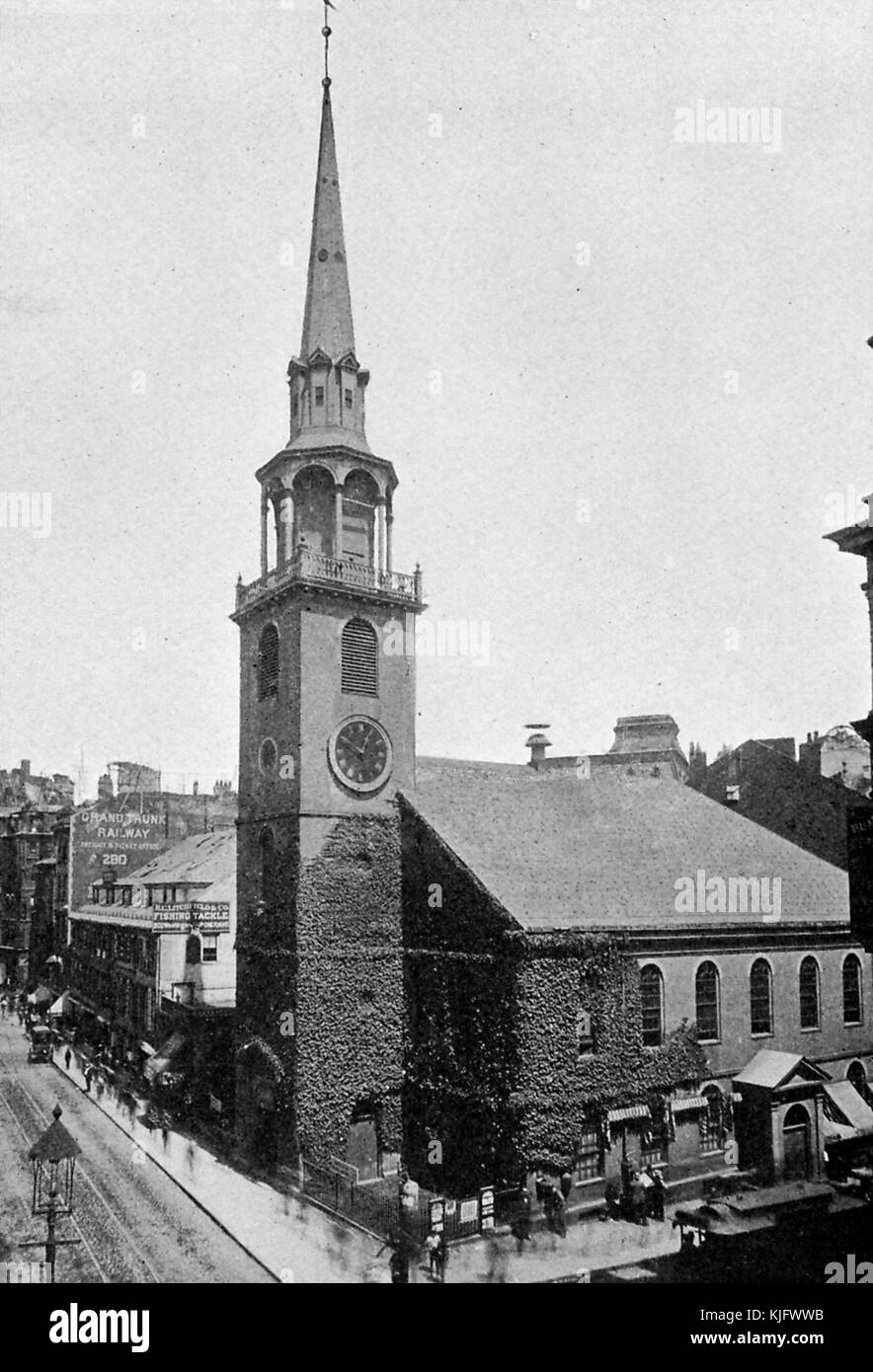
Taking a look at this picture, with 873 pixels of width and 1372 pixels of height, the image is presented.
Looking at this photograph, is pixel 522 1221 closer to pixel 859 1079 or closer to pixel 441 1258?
pixel 441 1258

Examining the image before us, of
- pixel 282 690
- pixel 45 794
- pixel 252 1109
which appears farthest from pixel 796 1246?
pixel 45 794

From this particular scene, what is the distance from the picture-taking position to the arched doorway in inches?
1194

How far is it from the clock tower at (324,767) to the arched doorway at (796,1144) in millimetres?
11136

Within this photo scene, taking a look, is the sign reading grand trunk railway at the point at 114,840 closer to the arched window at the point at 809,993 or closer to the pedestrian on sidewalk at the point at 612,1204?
the arched window at the point at 809,993

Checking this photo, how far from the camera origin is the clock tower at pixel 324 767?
102ft

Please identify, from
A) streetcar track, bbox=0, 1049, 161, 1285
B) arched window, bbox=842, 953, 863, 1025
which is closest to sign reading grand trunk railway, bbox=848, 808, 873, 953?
arched window, bbox=842, 953, 863, 1025

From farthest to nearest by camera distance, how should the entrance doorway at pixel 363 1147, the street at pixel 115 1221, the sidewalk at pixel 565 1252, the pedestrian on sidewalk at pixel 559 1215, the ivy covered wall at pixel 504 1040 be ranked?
the entrance doorway at pixel 363 1147 → the ivy covered wall at pixel 504 1040 → the pedestrian on sidewalk at pixel 559 1215 → the sidewalk at pixel 565 1252 → the street at pixel 115 1221

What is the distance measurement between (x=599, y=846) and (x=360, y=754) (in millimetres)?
7907

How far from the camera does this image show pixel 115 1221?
2475cm

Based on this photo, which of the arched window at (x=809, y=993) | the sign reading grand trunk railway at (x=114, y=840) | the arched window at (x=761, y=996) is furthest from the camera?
the sign reading grand trunk railway at (x=114, y=840)

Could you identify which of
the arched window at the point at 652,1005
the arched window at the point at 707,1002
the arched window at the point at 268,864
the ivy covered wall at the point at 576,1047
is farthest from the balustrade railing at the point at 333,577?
the arched window at the point at 707,1002

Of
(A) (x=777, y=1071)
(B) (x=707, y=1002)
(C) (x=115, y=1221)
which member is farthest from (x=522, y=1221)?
(C) (x=115, y=1221)

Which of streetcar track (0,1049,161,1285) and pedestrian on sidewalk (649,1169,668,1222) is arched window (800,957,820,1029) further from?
streetcar track (0,1049,161,1285)
